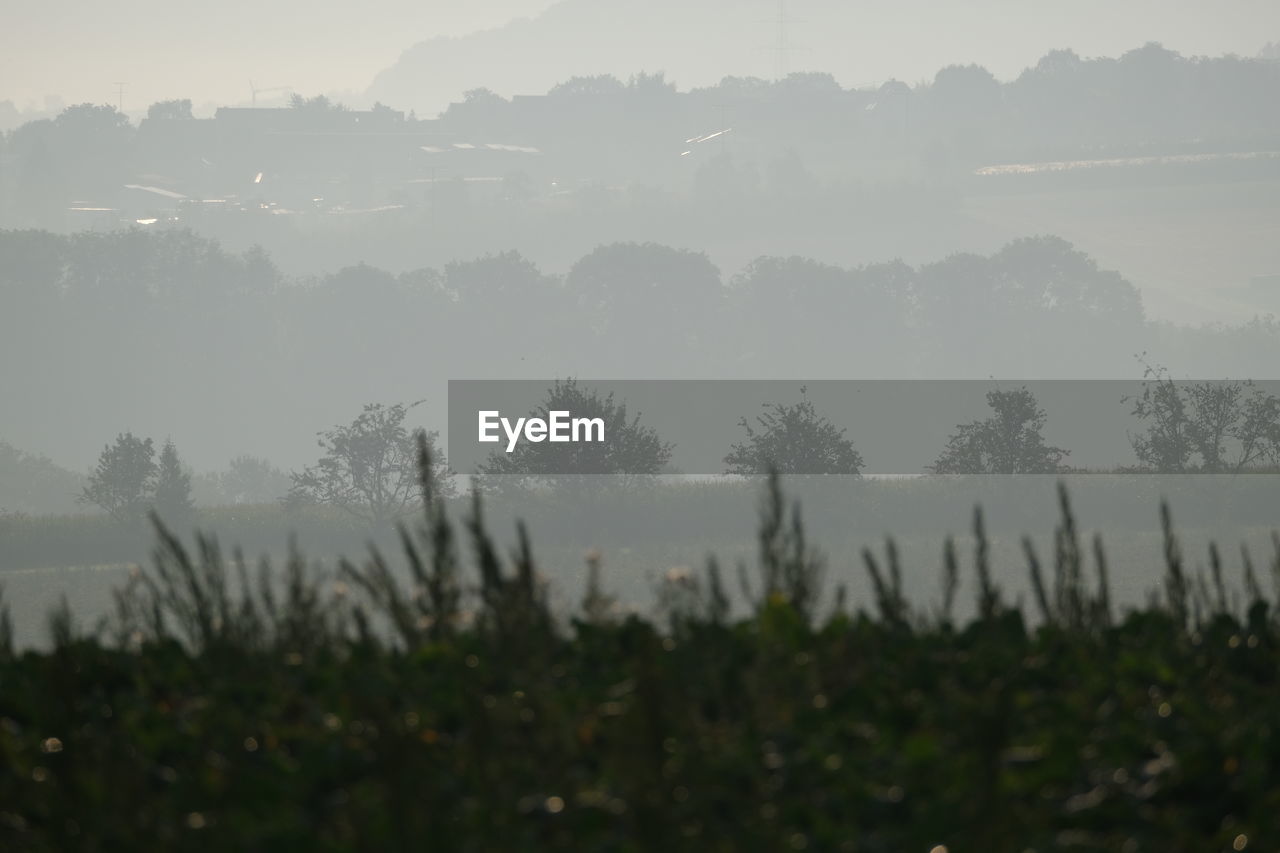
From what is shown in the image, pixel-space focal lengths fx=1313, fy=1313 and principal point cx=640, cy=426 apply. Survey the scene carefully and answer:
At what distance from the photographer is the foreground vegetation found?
2.25 m

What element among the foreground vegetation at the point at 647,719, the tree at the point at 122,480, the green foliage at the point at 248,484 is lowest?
the green foliage at the point at 248,484

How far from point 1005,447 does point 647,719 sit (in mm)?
56131

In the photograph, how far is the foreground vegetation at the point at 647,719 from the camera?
7.38 ft

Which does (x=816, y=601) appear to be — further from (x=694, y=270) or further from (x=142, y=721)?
(x=694, y=270)

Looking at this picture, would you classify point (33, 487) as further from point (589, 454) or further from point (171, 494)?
point (589, 454)

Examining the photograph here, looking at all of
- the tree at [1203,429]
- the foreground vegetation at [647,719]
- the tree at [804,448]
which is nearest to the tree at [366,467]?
the tree at [804,448]

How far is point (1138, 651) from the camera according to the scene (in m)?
3.40

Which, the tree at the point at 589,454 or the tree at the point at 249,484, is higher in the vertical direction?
the tree at the point at 589,454

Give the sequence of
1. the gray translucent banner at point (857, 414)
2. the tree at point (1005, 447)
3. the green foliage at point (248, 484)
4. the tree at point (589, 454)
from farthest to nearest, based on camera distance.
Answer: the green foliage at point (248, 484), the gray translucent banner at point (857, 414), the tree at point (1005, 447), the tree at point (589, 454)

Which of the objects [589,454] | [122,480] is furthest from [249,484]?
[589,454]

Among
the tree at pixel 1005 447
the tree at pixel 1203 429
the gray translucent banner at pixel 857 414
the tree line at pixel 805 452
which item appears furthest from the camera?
the gray translucent banner at pixel 857 414

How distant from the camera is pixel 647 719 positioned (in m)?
2.24

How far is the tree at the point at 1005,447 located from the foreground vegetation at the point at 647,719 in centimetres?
5337

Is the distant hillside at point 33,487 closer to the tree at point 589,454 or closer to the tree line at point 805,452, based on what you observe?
the tree line at point 805,452
